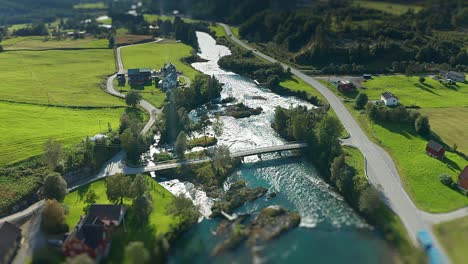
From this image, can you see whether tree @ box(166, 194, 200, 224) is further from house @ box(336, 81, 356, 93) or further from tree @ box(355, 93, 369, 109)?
house @ box(336, 81, 356, 93)

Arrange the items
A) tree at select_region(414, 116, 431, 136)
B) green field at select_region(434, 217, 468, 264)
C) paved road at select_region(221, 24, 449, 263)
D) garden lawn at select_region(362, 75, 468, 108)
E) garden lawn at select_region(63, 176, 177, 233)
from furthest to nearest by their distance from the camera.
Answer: garden lawn at select_region(362, 75, 468, 108), tree at select_region(414, 116, 431, 136), garden lawn at select_region(63, 176, 177, 233), paved road at select_region(221, 24, 449, 263), green field at select_region(434, 217, 468, 264)

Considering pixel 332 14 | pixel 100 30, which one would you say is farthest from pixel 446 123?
pixel 100 30

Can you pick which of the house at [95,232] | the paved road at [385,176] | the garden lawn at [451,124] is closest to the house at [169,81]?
the paved road at [385,176]

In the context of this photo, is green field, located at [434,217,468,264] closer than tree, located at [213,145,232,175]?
Yes

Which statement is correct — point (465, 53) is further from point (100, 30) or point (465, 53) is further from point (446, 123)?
point (100, 30)

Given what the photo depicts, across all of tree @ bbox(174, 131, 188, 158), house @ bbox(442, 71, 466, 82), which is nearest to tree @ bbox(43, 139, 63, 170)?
tree @ bbox(174, 131, 188, 158)

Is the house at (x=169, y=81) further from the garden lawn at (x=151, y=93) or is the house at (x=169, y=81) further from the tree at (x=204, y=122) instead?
the tree at (x=204, y=122)
